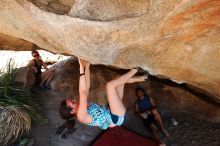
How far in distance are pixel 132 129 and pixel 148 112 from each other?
1.79 feet

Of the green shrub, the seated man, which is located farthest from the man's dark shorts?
the green shrub

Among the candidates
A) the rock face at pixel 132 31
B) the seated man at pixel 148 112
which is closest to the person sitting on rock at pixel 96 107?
the rock face at pixel 132 31

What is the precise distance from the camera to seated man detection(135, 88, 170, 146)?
26.8 ft

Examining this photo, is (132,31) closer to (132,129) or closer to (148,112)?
(148,112)

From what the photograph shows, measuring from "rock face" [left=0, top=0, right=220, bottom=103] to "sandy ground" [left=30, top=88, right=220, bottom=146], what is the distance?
2.35 metres

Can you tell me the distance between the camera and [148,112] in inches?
324

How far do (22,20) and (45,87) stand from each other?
3.36 metres

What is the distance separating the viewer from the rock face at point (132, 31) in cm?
485

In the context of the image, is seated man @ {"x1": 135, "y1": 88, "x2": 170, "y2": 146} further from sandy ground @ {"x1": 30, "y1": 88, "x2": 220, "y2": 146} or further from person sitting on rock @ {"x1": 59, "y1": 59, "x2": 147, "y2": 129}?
person sitting on rock @ {"x1": 59, "y1": 59, "x2": 147, "y2": 129}

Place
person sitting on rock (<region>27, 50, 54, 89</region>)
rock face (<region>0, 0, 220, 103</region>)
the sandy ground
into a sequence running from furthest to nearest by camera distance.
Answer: person sitting on rock (<region>27, 50, 54, 89</region>), the sandy ground, rock face (<region>0, 0, 220, 103</region>)

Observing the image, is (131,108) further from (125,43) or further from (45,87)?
(125,43)

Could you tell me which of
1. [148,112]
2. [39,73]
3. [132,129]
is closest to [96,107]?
[148,112]

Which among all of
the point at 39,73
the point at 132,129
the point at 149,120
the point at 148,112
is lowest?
the point at 132,129

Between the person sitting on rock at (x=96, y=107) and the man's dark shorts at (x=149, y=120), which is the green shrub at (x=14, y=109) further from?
the person sitting on rock at (x=96, y=107)
